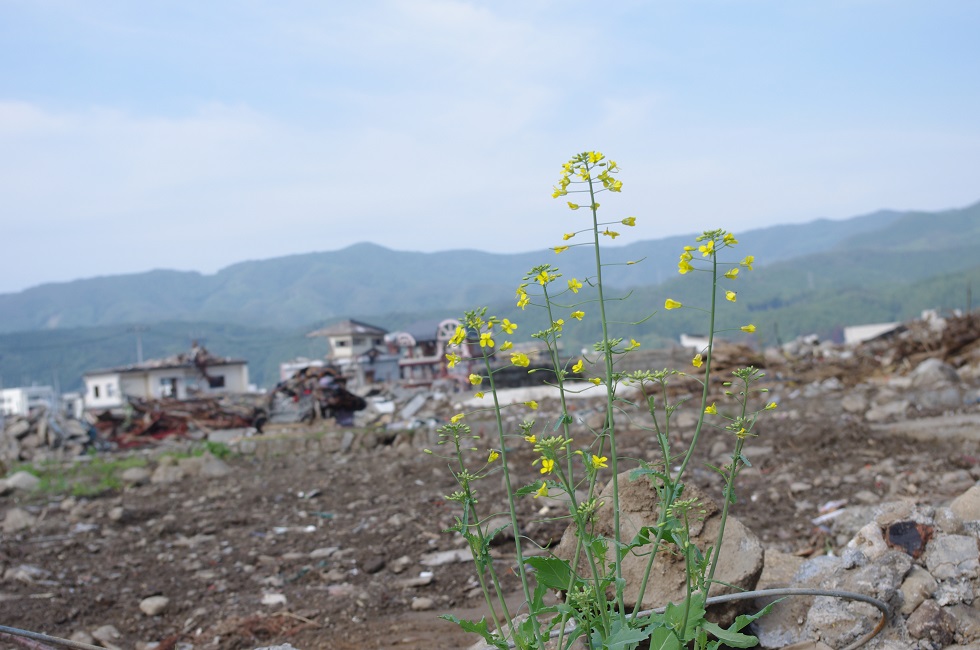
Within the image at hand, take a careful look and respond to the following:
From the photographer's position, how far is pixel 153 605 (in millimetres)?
4934

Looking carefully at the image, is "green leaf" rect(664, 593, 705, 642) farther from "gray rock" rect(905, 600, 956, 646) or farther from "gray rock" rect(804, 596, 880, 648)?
"gray rock" rect(905, 600, 956, 646)

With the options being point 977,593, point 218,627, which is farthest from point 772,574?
point 218,627

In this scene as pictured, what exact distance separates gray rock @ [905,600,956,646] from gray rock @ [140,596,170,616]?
13.1 ft

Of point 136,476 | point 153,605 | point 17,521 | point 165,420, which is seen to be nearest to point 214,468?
point 136,476

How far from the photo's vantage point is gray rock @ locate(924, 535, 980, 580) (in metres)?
2.89

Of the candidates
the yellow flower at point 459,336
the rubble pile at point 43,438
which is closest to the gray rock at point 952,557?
the yellow flower at point 459,336

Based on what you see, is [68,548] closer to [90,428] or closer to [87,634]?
[87,634]

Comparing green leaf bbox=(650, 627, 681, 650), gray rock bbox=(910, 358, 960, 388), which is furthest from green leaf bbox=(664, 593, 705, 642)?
gray rock bbox=(910, 358, 960, 388)

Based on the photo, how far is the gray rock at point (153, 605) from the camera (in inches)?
193

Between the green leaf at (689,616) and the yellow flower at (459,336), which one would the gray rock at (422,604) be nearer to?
the green leaf at (689,616)

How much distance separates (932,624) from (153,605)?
4112mm

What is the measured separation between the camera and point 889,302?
76.8 m

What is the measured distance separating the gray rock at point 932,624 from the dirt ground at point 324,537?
1779 mm

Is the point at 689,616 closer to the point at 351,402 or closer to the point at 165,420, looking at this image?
the point at 351,402
